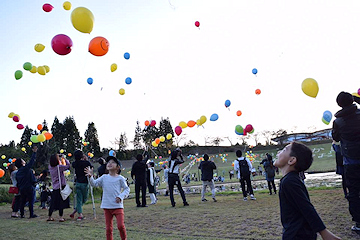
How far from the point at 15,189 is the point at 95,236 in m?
5.10

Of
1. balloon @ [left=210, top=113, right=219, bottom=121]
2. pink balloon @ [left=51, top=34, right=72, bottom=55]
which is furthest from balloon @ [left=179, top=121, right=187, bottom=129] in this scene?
pink balloon @ [left=51, top=34, right=72, bottom=55]

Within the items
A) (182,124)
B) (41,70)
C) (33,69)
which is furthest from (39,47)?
(182,124)

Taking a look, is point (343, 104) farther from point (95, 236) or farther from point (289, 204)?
point (95, 236)

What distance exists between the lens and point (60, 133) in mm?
59625

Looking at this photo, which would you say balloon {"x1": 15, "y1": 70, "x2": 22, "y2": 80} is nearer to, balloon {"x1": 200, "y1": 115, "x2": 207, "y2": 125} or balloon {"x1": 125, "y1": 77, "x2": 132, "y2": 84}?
balloon {"x1": 125, "y1": 77, "x2": 132, "y2": 84}

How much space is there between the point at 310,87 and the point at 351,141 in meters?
2.40

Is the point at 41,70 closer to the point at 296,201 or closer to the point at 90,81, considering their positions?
the point at 90,81

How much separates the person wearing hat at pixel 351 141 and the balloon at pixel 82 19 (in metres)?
5.17

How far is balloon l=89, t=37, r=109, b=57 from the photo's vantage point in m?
6.71

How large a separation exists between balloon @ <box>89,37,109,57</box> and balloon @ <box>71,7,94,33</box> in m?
0.34

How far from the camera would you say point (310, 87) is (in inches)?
249

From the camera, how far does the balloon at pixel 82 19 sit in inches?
248

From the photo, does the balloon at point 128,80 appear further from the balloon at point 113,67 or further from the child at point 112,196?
the child at point 112,196

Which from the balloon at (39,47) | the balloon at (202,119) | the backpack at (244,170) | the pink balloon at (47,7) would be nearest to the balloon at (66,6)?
the pink balloon at (47,7)
